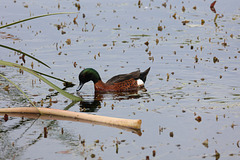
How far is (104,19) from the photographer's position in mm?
22922

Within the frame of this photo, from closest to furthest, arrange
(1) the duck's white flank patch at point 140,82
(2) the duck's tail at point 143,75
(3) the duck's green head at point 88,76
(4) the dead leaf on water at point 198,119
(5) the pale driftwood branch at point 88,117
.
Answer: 1. (5) the pale driftwood branch at point 88,117
2. (4) the dead leaf on water at point 198,119
3. (3) the duck's green head at point 88,76
4. (1) the duck's white flank patch at point 140,82
5. (2) the duck's tail at point 143,75

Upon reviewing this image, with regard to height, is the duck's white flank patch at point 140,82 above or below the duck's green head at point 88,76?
below

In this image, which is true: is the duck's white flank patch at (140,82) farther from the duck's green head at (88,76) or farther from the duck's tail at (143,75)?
the duck's green head at (88,76)

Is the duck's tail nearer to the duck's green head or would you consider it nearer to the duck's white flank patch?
the duck's white flank patch

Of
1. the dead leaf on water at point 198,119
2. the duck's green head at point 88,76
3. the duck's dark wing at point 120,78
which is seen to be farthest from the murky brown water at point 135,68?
the duck's dark wing at point 120,78

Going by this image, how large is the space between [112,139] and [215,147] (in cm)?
177

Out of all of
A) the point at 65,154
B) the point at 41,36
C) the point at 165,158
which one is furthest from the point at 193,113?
the point at 41,36

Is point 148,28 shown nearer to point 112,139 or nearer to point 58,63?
point 58,63

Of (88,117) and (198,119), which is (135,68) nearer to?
(198,119)

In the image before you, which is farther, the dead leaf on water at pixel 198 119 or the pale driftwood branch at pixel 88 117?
the dead leaf on water at pixel 198 119

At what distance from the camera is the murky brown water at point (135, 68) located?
8812 millimetres

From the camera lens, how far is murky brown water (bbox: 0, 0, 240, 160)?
8812 millimetres

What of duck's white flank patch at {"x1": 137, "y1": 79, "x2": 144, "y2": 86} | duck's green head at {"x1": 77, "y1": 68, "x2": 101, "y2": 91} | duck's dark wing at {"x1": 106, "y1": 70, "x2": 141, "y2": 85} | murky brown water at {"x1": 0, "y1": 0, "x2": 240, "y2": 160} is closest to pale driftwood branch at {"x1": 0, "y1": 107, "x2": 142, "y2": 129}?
murky brown water at {"x1": 0, "y1": 0, "x2": 240, "y2": 160}

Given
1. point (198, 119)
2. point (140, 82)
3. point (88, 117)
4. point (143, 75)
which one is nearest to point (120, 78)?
point (140, 82)
